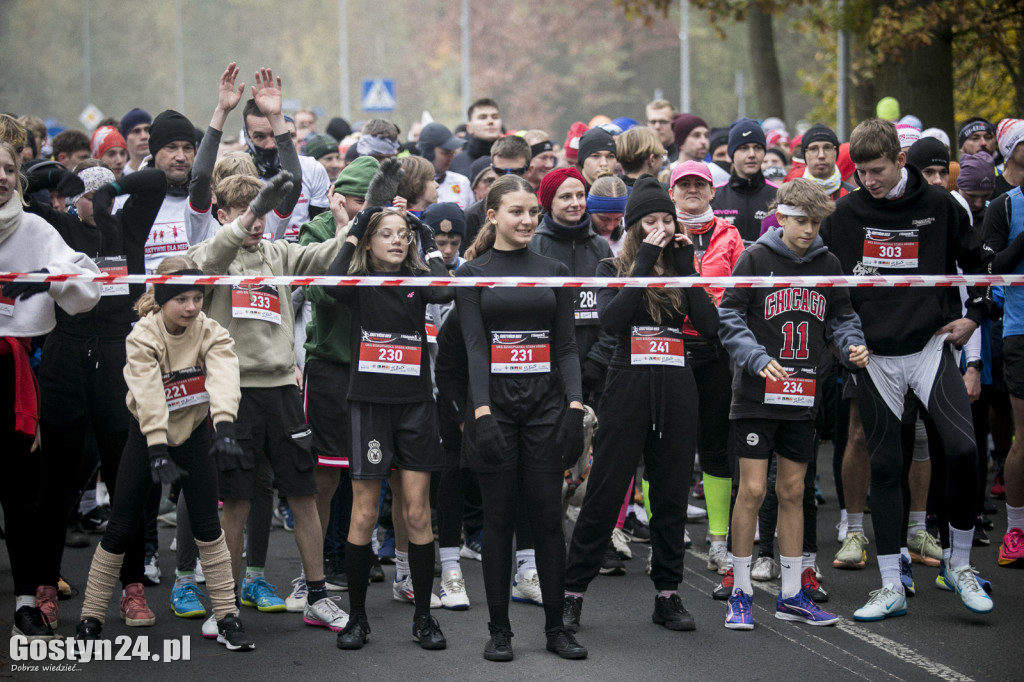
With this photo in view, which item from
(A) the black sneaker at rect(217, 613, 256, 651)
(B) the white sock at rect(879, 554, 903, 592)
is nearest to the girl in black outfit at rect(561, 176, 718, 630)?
(B) the white sock at rect(879, 554, 903, 592)

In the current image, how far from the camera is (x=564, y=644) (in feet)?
19.4

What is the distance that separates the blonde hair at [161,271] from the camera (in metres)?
5.92

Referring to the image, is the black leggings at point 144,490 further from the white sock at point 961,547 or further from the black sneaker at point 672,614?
the white sock at point 961,547

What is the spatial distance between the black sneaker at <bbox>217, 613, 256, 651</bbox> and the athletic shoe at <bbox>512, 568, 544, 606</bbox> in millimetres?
1649

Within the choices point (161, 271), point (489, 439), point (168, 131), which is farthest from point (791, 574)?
point (168, 131)

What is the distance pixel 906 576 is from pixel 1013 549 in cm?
101

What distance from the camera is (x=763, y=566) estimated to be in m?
7.33

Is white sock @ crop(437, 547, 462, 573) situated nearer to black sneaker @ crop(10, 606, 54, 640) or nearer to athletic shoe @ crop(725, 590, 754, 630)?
athletic shoe @ crop(725, 590, 754, 630)

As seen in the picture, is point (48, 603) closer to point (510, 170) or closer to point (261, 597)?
point (261, 597)

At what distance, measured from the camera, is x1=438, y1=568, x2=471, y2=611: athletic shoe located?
22.2ft

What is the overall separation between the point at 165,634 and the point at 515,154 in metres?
4.60

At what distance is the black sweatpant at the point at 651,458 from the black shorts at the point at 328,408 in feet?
4.81

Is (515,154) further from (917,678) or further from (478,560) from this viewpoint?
(917,678)

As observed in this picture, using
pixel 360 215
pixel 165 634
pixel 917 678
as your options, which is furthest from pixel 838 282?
pixel 165 634
